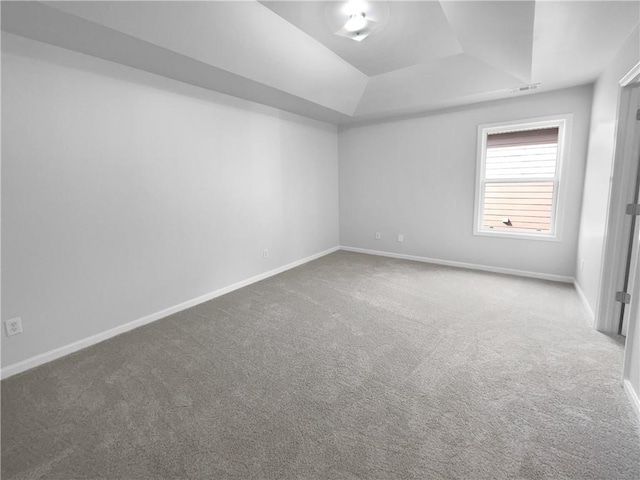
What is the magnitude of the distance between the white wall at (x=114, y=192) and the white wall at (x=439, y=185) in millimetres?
1878

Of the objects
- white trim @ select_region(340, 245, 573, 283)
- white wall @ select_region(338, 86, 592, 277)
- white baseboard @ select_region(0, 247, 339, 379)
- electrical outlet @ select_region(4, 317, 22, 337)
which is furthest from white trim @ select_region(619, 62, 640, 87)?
electrical outlet @ select_region(4, 317, 22, 337)

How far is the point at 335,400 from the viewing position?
73.3 inches

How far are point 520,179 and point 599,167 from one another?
1.14 metres

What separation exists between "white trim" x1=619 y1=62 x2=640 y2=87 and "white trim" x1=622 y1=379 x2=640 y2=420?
2048 mm

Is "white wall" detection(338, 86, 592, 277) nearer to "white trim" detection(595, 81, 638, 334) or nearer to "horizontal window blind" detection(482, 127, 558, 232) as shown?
"horizontal window blind" detection(482, 127, 558, 232)

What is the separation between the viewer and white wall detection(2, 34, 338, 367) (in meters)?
2.16

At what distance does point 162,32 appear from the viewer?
222 cm

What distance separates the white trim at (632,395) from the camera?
168cm

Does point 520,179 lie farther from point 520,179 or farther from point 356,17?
point 356,17

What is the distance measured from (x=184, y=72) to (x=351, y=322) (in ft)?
9.24

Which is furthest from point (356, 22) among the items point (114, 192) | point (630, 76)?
point (114, 192)

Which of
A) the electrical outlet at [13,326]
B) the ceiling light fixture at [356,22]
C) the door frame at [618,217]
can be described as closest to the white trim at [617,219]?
the door frame at [618,217]

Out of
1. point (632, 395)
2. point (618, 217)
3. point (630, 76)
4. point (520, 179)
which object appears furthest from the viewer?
point (520, 179)

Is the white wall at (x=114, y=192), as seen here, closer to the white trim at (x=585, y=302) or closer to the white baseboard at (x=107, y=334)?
the white baseboard at (x=107, y=334)
